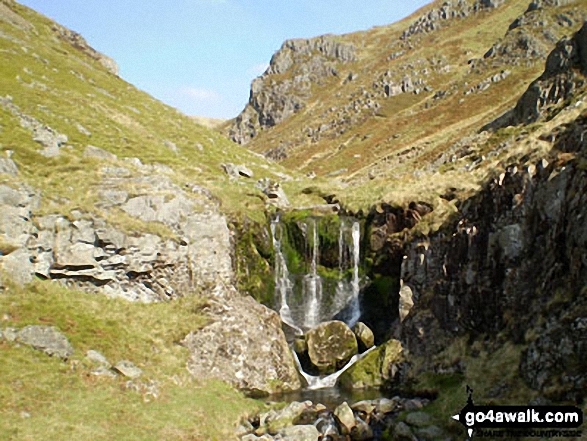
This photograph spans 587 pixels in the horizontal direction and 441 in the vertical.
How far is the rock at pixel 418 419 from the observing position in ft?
64.1

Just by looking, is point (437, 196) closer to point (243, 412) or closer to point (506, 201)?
point (506, 201)

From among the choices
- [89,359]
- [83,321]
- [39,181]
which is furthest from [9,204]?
[89,359]

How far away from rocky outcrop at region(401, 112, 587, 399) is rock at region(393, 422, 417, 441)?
18.5 feet

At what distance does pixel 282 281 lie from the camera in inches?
1503

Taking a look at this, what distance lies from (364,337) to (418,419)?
39.0ft

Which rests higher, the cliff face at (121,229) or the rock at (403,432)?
the cliff face at (121,229)

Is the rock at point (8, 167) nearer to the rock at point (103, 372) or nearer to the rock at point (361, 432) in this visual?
the rock at point (103, 372)

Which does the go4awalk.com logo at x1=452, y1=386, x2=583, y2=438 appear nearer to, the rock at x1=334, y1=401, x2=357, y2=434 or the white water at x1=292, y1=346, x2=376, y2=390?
the rock at x1=334, y1=401, x2=357, y2=434

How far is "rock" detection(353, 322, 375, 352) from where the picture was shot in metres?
31.6

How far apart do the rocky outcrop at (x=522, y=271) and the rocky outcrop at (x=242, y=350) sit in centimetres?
882

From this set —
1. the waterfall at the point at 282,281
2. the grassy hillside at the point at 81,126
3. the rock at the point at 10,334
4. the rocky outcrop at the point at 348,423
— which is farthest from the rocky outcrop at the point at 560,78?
the rock at the point at 10,334

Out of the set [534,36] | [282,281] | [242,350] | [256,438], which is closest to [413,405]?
[256,438]

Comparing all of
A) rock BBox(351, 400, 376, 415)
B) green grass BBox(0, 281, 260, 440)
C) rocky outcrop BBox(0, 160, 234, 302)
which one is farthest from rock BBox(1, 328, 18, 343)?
rock BBox(351, 400, 376, 415)

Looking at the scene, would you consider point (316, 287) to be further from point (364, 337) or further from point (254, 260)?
point (364, 337)
